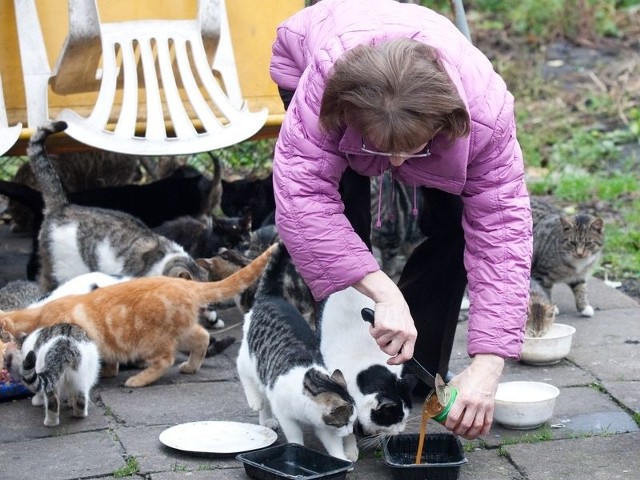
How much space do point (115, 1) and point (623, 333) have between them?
3.48 m

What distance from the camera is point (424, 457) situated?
3.91m

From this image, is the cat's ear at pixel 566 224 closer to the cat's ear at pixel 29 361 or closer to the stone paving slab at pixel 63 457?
the stone paving slab at pixel 63 457

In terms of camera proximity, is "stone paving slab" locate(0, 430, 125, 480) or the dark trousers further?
the dark trousers

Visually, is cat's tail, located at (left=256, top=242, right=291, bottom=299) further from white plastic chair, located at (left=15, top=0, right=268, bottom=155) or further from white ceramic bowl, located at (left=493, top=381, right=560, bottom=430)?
white plastic chair, located at (left=15, top=0, right=268, bottom=155)

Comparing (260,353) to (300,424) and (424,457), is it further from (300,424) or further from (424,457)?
(424,457)

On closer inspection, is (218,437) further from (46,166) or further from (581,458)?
(46,166)

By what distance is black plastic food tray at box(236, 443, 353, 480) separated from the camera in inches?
145

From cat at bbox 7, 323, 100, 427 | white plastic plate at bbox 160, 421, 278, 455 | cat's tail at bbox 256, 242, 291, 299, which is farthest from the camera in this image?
cat's tail at bbox 256, 242, 291, 299

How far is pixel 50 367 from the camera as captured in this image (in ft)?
14.0

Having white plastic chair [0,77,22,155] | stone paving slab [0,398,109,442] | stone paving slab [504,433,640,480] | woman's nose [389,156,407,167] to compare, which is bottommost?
stone paving slab [504,433,640,480]

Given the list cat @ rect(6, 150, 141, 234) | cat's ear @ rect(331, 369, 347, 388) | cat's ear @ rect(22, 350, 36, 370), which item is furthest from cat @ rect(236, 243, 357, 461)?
cat @ rect(6, 150, 141, 234)

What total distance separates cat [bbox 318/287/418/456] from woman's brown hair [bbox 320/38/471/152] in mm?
1115

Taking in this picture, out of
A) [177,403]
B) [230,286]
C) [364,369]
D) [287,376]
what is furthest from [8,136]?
[364,369]

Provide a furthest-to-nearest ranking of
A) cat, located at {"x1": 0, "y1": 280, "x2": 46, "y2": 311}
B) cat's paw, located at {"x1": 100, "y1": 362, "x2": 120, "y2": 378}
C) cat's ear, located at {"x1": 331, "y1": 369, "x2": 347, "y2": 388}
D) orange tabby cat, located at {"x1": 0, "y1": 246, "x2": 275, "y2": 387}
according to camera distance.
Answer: cat, located at {"x1": 0, "y1": 280, "x2": 46, "y2": 311}
cat's paw, located at {"x1": 100, "y1": 362, "x2": 120, "y2": 378}
orange tabby cat, located at {"x1": 0, "y1": 246, "x2": 275, "y2": 387}
cat's ear, located at {"x1": 331, "y1": 369, "x2": 347, "y2": 388}
